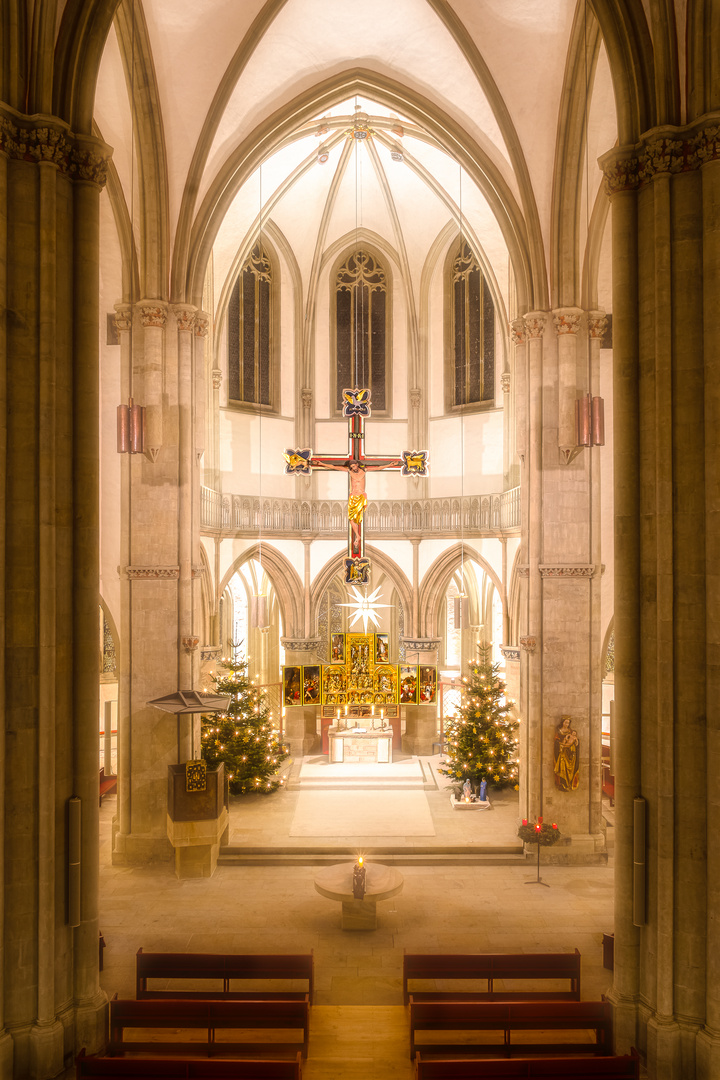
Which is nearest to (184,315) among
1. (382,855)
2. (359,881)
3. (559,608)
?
(559,608)

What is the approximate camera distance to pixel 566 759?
13.8 metres

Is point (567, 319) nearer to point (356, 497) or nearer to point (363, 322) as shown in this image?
point (356, 497)

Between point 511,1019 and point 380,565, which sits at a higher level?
point 380,565

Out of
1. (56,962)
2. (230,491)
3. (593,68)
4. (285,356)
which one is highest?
(593,68)

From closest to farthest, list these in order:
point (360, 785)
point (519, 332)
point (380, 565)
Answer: point (519, 332) → point (360, 785) → point (380, 565)

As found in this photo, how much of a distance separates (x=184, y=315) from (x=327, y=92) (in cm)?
467

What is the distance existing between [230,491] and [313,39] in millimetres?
10018

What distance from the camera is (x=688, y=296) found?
24.5 feet

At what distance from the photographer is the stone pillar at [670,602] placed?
7.22 m

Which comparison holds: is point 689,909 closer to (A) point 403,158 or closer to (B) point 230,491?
(B) point 230,491

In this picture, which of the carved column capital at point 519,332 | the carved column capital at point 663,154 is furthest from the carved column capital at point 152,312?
the carved column capital at point 663,154

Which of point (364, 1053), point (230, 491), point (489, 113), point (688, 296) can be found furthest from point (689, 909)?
point (230, 491)

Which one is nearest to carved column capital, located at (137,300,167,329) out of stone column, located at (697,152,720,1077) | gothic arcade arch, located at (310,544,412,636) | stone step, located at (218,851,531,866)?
stone step, located at (218,851,531,866)

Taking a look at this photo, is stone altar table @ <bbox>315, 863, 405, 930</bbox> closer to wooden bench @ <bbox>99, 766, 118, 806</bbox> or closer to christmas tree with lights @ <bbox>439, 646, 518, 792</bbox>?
christmas tree with lights @ <bbox>439, 646, 518, 792</bbox>
